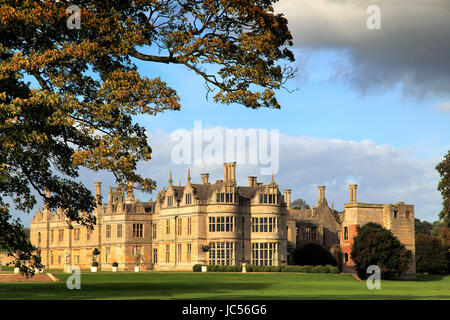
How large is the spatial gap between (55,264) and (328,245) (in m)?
35.7

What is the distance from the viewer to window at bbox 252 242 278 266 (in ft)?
243

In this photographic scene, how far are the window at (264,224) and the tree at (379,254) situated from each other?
10.6 meters

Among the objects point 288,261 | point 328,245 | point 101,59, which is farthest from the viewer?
point 328,245

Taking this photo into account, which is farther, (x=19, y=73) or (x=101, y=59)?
(x=101, y=59)

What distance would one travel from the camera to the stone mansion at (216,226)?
240ft

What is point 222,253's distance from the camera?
240ft

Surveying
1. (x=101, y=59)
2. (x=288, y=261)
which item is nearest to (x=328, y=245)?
(x=288, y=261)

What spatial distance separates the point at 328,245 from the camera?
91500 millimetres

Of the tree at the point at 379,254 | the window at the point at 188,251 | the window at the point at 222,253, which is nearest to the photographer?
the tree at the point at 379,254

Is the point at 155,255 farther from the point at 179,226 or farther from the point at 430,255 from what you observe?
the point at 430,255

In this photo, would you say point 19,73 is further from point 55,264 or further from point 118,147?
point 55,264

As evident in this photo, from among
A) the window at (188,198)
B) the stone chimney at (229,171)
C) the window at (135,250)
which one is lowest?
the window at (135,250)

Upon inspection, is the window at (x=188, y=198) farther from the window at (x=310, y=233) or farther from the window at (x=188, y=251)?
the window at (x=310, y=233)

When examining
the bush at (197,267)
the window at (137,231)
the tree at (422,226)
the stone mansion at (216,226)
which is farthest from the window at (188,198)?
the tree at (422,226)
